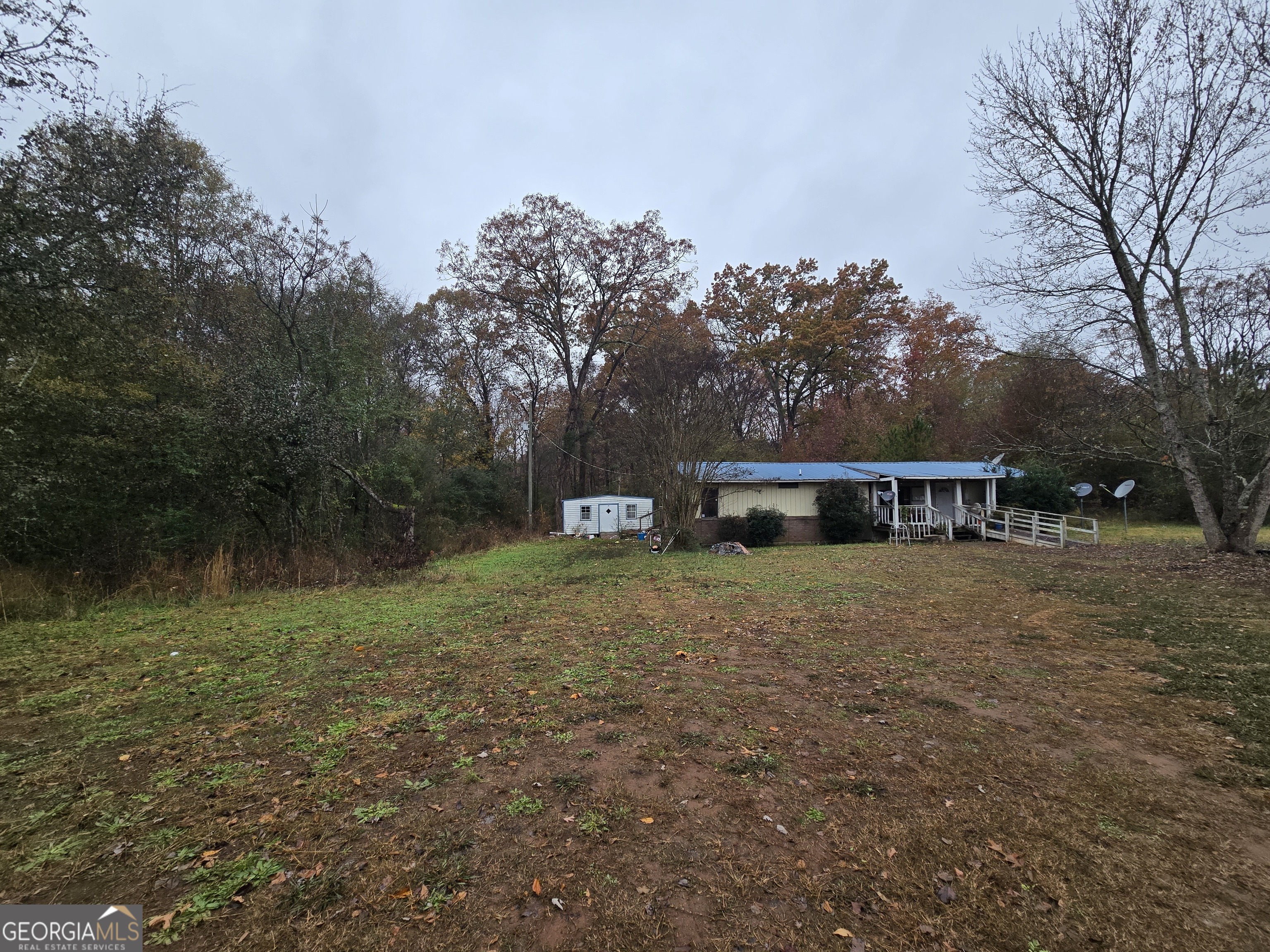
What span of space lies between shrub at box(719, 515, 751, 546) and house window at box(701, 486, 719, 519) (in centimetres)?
47

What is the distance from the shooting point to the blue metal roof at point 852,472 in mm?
Answer: 20250

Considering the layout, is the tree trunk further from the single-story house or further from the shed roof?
the shed roof

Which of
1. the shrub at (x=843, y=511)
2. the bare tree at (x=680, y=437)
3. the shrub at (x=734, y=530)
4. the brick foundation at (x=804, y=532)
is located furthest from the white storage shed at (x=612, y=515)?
the shrub at (x=843, y=511)

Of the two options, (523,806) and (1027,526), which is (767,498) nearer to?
(1027,526)

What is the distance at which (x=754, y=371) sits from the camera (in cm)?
3231

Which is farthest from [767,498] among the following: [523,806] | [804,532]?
[523,806]

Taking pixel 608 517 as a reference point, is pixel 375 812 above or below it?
below

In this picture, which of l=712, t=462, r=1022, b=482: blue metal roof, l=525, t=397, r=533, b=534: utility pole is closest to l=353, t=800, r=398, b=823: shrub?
l=712, t=462, r=1022, b=482: blue metal roof

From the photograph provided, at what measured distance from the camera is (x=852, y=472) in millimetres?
21781

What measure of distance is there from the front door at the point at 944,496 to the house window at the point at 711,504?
972cm

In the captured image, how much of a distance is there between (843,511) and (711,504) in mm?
4889

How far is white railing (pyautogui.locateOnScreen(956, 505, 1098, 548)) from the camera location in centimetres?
1716

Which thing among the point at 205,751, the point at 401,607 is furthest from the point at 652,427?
the point at 205,751

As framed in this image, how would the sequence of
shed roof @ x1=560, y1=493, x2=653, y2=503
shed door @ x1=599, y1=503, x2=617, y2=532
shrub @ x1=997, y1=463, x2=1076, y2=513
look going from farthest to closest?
1. shed roof @ x1=560, y1=493, x2=653, y2=503
2. shed door @ x1=599, y1=503, x2=617, y2=532
3. shrub @ x1=997, y1=463, x2=1076, y2=513
